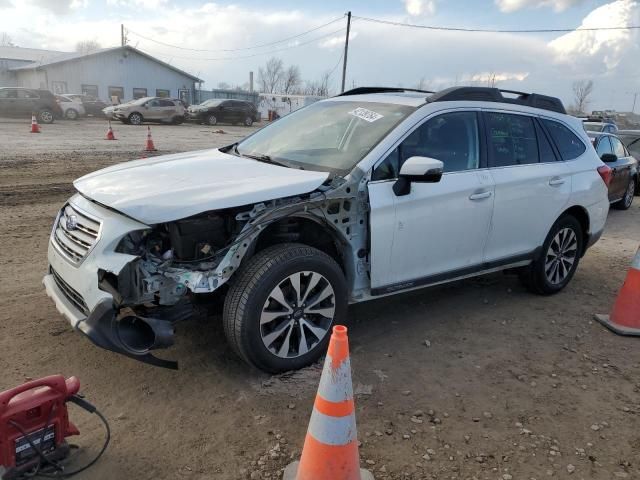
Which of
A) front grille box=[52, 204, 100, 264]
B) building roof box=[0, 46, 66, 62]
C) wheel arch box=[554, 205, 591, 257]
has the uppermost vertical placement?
building roof box=[0, 46, 66, 62]

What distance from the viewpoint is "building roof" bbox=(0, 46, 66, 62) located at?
52.6 metres

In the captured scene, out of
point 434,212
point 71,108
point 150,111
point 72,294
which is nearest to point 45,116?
point 71,108

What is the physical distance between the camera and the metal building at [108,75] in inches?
1714

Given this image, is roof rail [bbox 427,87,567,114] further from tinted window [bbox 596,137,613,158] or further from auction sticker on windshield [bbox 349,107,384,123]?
tinted window [bbox 596,137,613,158]

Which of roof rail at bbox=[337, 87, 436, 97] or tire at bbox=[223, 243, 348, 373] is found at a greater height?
roof rail at bbox=[337, 87, 436, 97]

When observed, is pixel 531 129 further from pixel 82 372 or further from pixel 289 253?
pixel 82 372

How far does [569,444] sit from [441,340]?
1354mm

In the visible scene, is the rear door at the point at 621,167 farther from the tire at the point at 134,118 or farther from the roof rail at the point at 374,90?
the tire at the point at 134,118

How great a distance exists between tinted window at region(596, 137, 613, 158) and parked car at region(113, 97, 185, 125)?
24937 millimetres

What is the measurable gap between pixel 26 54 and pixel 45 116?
3476cm

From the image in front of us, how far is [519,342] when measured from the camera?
14.2ft

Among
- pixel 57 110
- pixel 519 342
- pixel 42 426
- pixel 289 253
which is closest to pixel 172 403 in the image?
pixel 42 426

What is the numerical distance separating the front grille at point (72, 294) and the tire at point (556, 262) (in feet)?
12.9

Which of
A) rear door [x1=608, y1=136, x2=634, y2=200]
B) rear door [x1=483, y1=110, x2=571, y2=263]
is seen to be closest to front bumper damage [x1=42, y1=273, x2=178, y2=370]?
rear door [x1=483, y1=110, x2=571, y2=263]
